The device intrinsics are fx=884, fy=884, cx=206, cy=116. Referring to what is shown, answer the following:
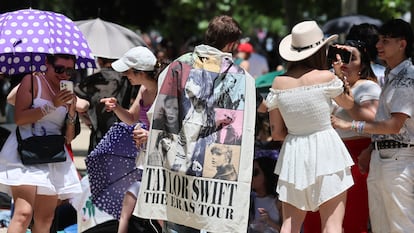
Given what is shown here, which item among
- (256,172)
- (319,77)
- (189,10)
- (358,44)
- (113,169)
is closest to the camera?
(319,77)

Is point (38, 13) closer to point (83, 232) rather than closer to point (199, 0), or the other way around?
point (83, 232)

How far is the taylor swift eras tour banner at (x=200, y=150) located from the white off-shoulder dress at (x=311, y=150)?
283mm

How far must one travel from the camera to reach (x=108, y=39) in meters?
8.86

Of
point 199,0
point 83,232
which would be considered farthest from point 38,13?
point 199,0

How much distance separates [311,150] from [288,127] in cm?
23

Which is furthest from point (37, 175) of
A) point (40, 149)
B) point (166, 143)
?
point (166, 143)

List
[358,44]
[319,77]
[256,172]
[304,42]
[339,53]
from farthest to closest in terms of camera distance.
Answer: [256,172] → [358,44] → [339,53] → [304,42] → [319,77]

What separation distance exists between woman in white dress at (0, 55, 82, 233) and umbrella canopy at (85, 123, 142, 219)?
28.3 inches

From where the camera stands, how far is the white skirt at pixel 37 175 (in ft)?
20.0

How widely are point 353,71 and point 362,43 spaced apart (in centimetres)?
28

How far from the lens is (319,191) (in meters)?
5.68

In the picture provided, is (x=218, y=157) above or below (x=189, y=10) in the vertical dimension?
below

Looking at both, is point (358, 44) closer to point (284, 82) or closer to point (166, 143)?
point (284, 82)

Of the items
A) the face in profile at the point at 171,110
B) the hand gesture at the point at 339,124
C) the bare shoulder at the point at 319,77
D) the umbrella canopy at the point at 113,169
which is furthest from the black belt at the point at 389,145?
the umbrella canopy at the point at 113,169
